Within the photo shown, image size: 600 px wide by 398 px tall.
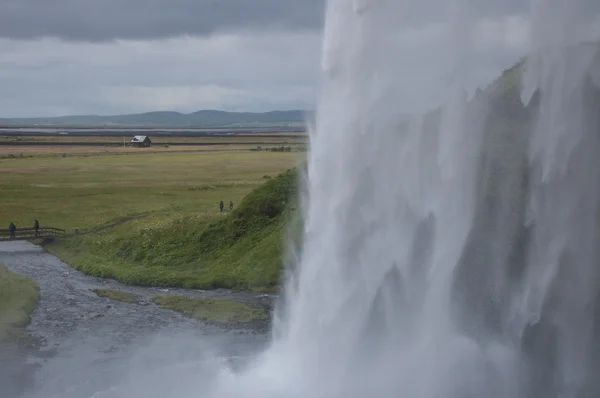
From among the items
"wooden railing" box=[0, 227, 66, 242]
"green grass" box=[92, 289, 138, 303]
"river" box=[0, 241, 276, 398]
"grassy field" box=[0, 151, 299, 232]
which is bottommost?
"green grass" box=[92, 289, 138, 303]

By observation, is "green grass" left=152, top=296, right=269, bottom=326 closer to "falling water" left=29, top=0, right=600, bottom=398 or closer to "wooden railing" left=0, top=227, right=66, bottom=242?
"falling water" left=29, top=0, right=600, bottom=398

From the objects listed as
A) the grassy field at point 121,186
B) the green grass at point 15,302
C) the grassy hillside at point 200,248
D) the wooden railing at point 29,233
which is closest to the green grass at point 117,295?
the grassy hillside at point 200,248

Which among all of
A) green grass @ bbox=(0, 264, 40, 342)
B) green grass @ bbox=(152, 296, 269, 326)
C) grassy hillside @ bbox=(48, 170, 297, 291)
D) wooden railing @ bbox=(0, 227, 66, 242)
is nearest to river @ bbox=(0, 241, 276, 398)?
green grass @ bbox=(0, 264, 40, 342)

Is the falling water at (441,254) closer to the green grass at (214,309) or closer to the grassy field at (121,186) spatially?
the green grass at (214,309)

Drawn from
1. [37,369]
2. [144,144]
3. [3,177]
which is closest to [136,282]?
[37,369]

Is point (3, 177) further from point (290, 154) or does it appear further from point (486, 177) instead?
point (486, 177)
